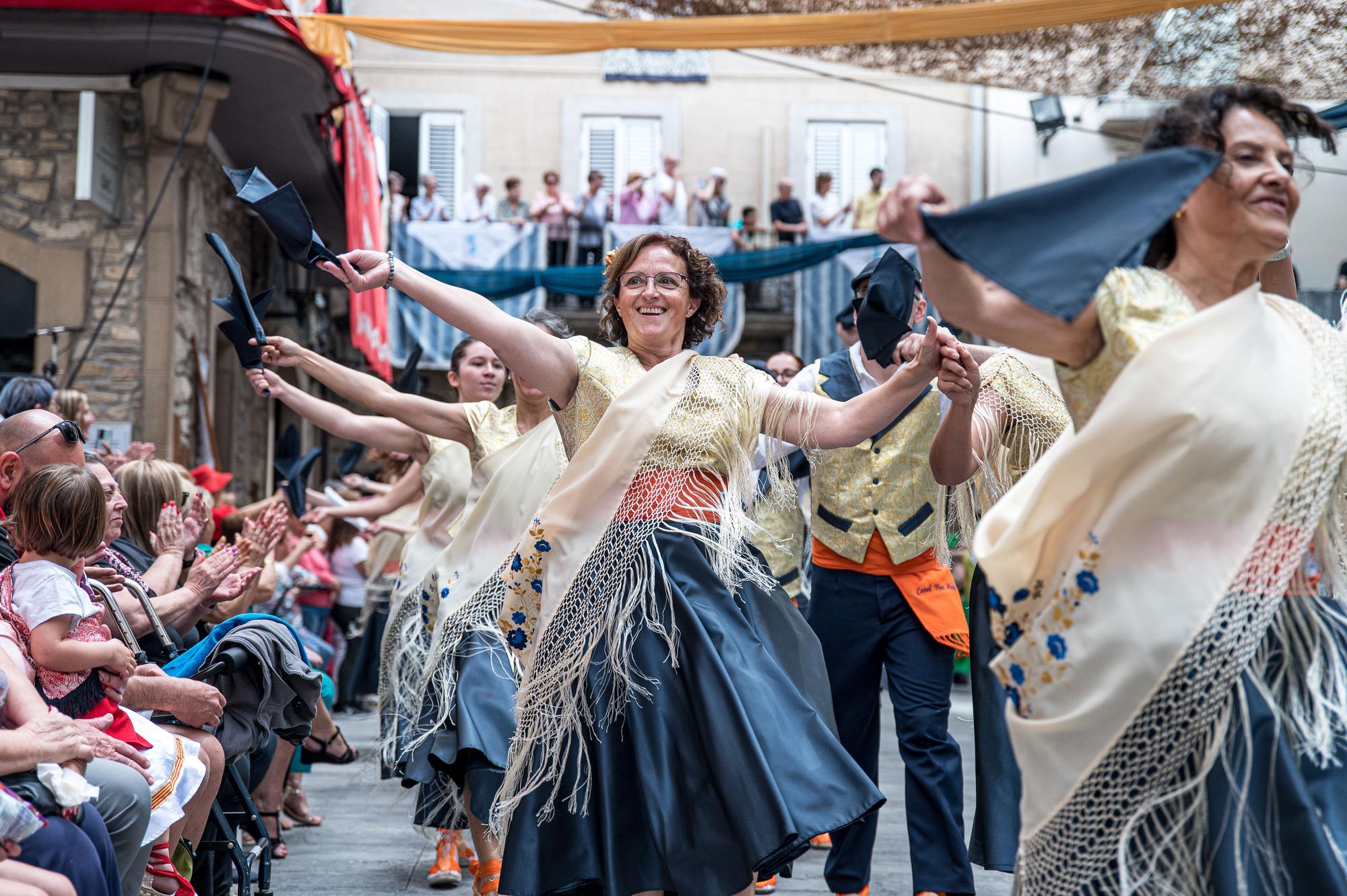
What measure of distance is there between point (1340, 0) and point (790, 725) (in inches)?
216

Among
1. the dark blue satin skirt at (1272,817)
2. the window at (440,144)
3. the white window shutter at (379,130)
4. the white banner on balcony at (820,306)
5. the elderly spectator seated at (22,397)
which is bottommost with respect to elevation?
the dark blue satin skirt at (1272,817)

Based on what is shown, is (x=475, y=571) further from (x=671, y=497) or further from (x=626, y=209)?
(x=626, y=209)

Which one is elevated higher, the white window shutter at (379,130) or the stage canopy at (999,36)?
the white window shutter at (379,130)

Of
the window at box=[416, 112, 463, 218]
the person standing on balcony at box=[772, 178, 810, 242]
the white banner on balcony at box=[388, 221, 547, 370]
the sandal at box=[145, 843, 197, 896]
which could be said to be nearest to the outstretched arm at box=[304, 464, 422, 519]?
the sandal at box=[145, 843, 197, 896]

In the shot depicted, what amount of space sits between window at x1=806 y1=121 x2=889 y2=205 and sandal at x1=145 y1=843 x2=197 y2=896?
17415 mm

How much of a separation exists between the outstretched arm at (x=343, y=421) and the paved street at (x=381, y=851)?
4.61 feet

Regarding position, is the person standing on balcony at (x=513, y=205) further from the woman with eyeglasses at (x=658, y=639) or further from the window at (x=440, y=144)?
the woman with eyeglasses at (x=658, y=639)

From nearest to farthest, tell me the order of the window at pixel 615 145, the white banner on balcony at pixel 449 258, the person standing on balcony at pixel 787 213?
the white banner on balcony at pixel 449 258, the person standing on balcony at pixel 787 213, the window at pixel 615 145

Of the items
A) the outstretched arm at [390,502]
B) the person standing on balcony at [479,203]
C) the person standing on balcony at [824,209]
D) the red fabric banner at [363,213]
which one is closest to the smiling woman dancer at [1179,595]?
the outstretched arm at [390,502]

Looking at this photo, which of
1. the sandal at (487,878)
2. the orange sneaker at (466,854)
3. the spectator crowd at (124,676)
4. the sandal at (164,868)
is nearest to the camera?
the spectator crowd at (124,676)

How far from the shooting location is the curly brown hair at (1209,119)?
2.51 metres

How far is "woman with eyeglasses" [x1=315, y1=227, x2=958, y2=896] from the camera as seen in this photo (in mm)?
3238

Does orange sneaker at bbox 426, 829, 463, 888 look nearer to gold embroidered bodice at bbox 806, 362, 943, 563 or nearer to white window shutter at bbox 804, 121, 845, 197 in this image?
gold embroidered bodice at bbox 806, 362, 943, 563

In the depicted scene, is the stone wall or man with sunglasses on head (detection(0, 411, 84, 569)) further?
the stone wall
